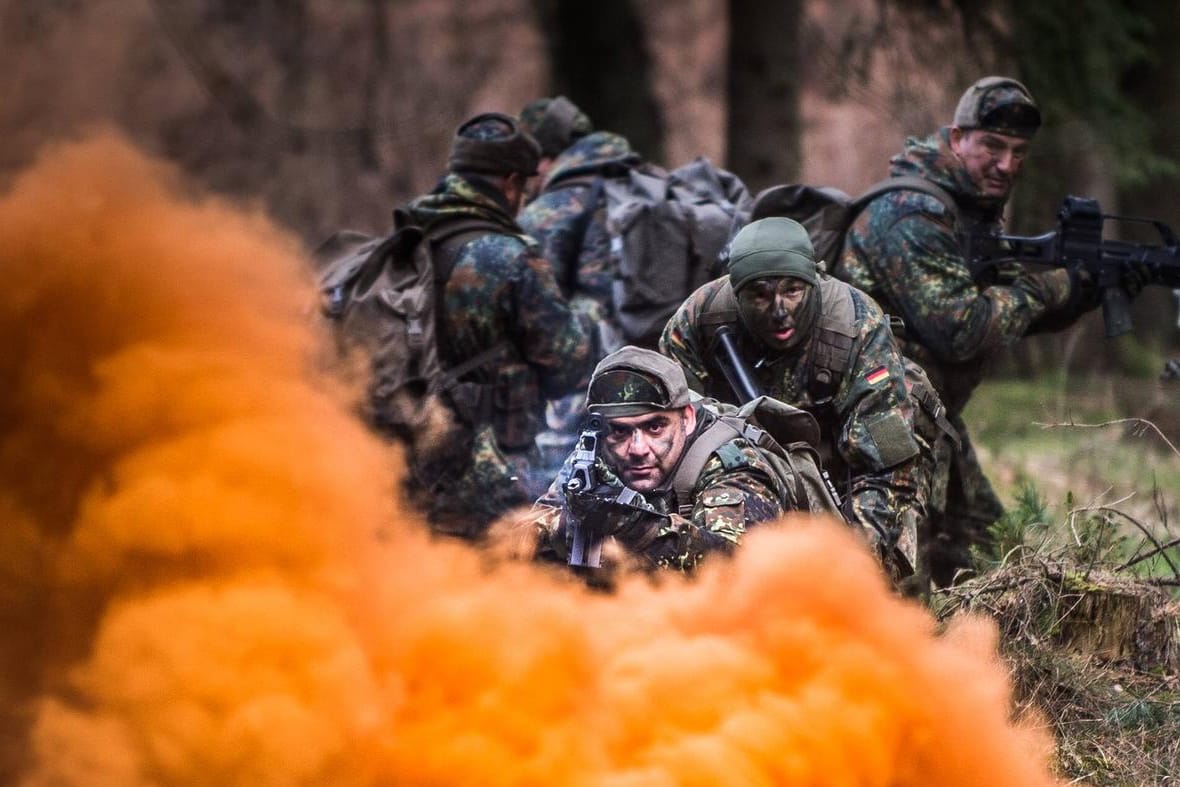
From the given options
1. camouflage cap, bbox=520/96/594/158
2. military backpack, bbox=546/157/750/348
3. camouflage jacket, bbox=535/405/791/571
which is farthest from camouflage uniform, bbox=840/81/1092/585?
camouflage cap, bbox=520/96/594/158

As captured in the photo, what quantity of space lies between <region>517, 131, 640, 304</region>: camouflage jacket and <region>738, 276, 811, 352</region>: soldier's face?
268 centimetres

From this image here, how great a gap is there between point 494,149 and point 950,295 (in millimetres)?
2296

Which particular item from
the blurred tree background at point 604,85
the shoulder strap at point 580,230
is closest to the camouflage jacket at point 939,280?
the shoulder strap at point 580,230

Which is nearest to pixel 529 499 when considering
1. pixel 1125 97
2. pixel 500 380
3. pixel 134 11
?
pixel 500 380

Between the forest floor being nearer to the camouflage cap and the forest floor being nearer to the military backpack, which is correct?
the military backpack

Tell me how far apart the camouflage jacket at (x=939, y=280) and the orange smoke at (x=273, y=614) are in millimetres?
2765

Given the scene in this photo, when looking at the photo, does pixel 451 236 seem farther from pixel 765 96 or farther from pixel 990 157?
pixel 765 96

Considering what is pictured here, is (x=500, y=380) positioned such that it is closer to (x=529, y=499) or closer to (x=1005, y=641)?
(x=529, y=499)

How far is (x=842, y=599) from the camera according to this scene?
15.1 feet

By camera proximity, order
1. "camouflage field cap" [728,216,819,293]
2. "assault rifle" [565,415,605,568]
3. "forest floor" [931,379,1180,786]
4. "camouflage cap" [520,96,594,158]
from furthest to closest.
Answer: "camouflage cap" [520,96,594,158]
"camouflage field cap" [728,216,819,293]
"forest floor" [931,379,1180,786]
"assault rifle" [565,415,605,568]

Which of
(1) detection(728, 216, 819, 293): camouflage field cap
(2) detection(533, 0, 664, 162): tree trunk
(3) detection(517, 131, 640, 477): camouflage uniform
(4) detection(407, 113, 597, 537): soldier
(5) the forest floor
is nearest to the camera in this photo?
(5) the forest floor

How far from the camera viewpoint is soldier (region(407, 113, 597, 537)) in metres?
7.68

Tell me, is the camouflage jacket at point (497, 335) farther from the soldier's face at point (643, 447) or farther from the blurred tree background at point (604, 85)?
the soldier's face at point (643, 447)

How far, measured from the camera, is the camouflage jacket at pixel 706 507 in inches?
197
